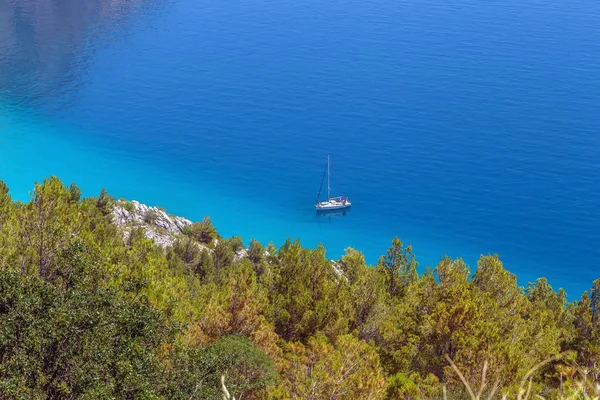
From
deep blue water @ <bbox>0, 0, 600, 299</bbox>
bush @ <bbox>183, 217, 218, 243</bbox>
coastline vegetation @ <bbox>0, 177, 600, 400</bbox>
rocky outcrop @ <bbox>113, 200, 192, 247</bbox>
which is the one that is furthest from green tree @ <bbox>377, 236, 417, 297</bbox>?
→ deep blue water @ <bbox>0, 0, 600, 299</bbox>

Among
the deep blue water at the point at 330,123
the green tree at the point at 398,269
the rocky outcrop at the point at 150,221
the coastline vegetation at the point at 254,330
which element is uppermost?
the deep blue water at the point at 330,123

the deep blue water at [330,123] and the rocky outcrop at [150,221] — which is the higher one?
the deep blue water at [330,123]

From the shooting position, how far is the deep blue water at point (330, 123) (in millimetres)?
73250

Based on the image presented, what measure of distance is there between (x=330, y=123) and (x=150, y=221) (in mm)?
38698

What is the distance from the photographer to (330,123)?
296ft

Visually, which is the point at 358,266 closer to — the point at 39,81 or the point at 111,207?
the point at 111,207

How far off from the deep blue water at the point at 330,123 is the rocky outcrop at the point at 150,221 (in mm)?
9126

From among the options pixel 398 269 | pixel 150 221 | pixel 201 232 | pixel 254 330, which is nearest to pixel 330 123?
pixel 201 232

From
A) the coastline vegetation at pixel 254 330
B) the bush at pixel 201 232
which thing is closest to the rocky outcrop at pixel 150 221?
the bush at pixel 201 232

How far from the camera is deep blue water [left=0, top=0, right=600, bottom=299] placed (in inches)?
2884

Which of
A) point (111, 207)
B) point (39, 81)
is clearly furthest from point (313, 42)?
point (111, 207)

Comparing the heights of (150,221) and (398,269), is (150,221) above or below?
above

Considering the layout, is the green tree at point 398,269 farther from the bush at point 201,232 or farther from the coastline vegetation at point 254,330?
the bush at point 201,232

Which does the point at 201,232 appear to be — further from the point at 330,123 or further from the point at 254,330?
the point at 254,330
